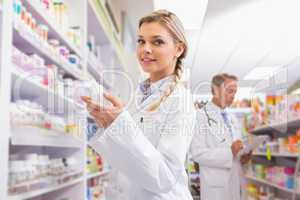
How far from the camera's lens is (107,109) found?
753mm

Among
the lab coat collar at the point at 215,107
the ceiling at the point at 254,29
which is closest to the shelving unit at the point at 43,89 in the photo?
the lab coat collar at the point at 215,107

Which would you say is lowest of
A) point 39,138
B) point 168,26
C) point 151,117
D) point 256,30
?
point 39,138

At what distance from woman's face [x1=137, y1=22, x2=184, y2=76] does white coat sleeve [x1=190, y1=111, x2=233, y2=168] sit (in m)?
0.26

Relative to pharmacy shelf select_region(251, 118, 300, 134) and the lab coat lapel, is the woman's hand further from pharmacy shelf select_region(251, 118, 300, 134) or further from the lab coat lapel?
pharmacy shelf select_region(251, 118, 300, 134)

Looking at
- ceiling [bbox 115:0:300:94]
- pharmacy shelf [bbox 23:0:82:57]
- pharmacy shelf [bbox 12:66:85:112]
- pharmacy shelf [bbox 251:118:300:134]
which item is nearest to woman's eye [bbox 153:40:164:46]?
pharmacy shelf [bbox 12:66:85:112]

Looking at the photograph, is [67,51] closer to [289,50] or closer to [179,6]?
[179,6]

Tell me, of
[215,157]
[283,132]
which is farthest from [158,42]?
[283,132]

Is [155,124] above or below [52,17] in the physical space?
below

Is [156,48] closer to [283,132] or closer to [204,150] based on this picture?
[204,150]

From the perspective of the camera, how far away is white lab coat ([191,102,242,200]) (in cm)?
116

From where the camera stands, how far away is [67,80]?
6.54 feet

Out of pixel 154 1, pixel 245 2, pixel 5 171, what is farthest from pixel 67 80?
pixel 245 2

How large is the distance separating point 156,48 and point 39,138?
2.88 ft

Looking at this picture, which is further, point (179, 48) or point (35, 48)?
point (35, 48)
